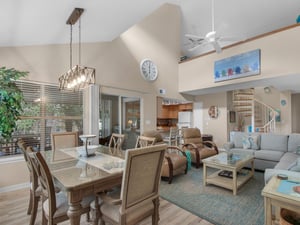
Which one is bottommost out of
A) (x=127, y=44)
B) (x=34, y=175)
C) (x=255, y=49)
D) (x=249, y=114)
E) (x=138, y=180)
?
(x=34, y=175)

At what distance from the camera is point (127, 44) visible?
4.92m

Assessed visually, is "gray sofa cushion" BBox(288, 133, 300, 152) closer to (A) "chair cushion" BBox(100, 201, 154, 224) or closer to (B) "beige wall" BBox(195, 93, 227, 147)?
(B) "beige wall" BBox(195, 93, 227, 147)

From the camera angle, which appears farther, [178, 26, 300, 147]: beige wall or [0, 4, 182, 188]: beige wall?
[178, 26, 300, 147]: beige wall

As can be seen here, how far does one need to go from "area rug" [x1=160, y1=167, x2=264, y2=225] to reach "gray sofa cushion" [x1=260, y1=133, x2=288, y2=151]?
3.56 feet

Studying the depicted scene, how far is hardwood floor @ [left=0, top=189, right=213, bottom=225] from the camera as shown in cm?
212

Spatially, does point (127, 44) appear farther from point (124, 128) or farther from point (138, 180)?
point (138, 180)

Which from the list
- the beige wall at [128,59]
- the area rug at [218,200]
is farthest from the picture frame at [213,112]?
the area rug at [218,200]

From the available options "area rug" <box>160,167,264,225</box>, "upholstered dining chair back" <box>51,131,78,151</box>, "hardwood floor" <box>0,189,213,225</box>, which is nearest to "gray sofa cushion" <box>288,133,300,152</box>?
"area rug" <box>160,167,264,225</box>

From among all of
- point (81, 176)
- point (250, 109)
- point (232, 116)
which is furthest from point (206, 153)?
point (250, 109)

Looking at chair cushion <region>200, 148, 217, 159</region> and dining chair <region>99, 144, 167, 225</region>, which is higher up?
dining chair <region>99, 144, 167, 225</region>

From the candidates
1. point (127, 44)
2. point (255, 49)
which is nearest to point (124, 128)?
point (127, 44)

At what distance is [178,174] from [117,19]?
3.35 meters

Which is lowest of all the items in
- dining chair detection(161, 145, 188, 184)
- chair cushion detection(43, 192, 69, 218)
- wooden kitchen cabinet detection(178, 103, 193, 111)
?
dining chair detection(161, 145, 188, 184)

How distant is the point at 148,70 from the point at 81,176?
4.38 meters
